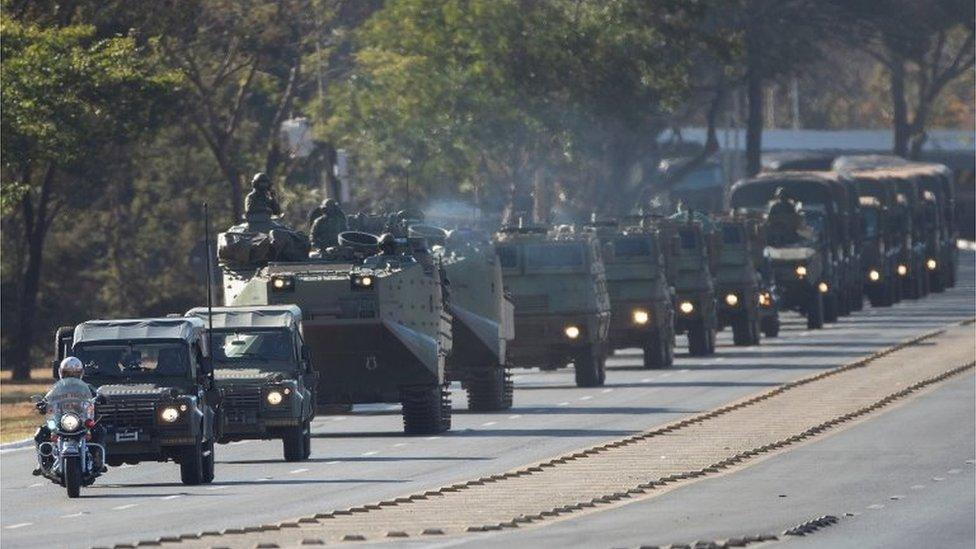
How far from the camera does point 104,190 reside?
62.3 meters

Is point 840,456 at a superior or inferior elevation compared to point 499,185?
inferior

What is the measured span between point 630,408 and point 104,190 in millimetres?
28496

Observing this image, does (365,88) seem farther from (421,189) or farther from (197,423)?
(197,423)

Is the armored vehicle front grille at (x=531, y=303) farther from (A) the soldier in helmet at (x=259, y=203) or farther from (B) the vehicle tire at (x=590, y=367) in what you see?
(A) the soldier in helmet at (x=259, y=203)

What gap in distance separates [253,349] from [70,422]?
195 inches

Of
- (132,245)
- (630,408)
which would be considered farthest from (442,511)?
(132,245)

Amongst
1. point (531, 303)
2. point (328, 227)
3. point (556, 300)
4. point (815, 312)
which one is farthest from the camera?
point (815, 312)

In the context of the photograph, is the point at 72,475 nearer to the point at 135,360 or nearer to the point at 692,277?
the point at 135,360

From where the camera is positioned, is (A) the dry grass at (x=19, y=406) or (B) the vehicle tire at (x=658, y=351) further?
(B) the vehicle tire at (x=658, y=351)

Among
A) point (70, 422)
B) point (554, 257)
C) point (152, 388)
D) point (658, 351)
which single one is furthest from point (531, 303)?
point (70, 422)

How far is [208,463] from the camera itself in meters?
26.4

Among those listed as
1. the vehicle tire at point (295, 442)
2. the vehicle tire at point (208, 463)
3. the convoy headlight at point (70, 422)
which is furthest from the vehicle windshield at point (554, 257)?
the convoy headlight at point (70, 422)

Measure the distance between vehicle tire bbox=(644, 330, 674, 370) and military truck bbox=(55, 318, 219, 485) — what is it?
1937cm

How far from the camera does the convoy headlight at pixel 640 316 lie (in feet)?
147
